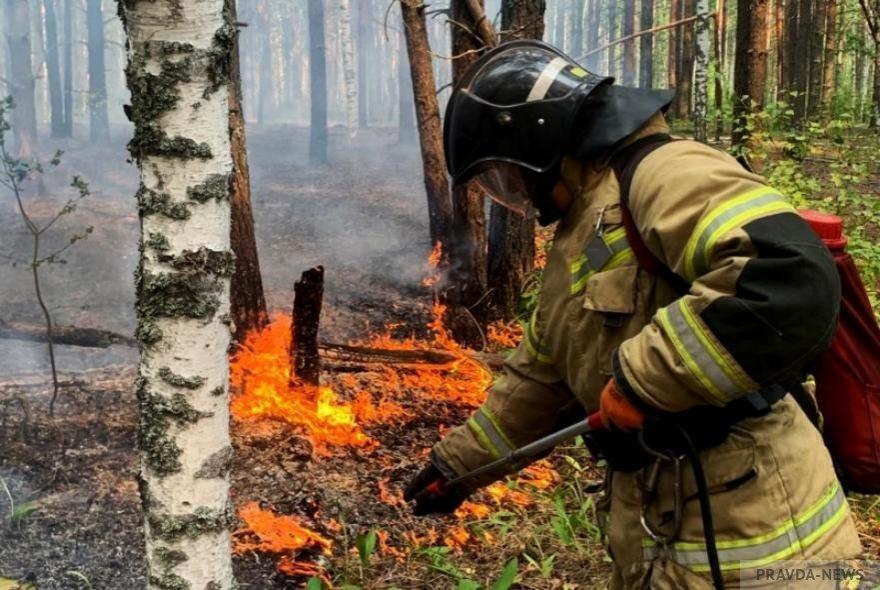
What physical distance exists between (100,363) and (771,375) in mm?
7873

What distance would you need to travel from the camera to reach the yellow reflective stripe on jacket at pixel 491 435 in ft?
9.30

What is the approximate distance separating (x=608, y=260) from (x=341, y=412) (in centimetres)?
418

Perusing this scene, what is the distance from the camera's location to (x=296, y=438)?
216 inches

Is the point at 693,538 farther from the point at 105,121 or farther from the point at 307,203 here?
the point at 105,121

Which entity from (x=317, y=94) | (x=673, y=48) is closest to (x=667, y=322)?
(x=317, y=94)

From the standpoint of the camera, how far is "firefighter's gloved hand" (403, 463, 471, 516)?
298 cm

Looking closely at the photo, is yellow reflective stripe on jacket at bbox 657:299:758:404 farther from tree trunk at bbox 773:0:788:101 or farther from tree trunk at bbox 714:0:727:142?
tree trunk at bbox 773:0:788:101

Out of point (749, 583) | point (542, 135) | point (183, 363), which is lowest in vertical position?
point (749, 583)

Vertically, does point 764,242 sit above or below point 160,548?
above

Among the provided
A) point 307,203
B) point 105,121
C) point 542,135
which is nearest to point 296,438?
point 542,135

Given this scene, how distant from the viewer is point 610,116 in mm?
2285

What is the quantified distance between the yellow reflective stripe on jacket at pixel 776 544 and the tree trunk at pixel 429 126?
20.8ft

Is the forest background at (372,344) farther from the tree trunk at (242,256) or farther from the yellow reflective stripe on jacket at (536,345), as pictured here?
the yellow reflective stripe on jacket at (536,345)

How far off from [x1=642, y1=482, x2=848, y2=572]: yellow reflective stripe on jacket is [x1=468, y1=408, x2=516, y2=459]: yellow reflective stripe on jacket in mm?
813
